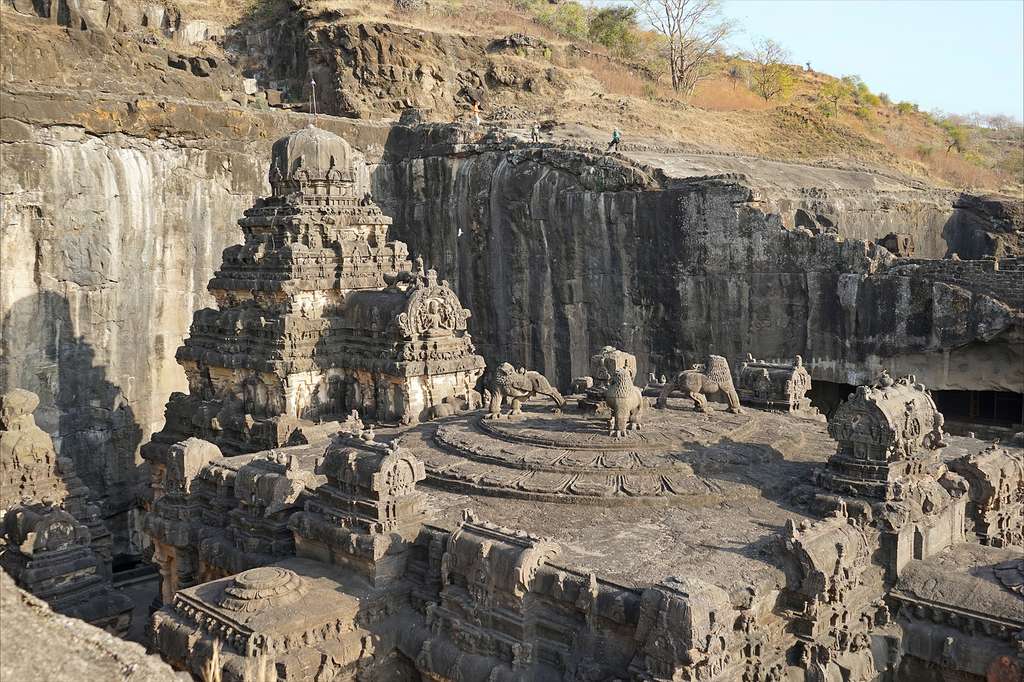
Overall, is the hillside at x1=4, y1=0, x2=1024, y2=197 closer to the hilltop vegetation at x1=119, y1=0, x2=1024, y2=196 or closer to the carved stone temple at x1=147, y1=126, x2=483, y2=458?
the hilltop vegetation at x1=119, y1=0, x2=1024, y2=196

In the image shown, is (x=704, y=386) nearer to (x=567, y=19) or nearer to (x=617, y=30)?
(x=617, y=30)

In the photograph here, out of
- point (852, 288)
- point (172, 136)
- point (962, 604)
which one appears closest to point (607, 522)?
point (962, 604)

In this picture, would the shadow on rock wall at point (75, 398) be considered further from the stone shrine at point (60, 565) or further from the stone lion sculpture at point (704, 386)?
the stone lion sculpture at point (704, 386)

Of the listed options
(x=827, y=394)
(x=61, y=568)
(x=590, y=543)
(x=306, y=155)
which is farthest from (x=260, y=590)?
(x=827, y=394)

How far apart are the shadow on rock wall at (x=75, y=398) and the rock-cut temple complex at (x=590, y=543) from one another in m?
5.39

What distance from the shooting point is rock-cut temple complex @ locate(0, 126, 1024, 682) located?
992 centimetres

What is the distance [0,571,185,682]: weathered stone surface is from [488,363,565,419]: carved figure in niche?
32.4 feet

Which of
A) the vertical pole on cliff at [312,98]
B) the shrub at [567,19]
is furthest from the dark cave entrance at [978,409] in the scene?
the shrub at [567,19]

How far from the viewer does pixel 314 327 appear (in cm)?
1888

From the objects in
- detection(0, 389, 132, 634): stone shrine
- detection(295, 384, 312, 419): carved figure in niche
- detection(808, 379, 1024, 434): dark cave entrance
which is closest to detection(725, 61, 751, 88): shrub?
detection(808, 379, 1024, 434): dark cave entrance

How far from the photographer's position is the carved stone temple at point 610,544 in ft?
32.4

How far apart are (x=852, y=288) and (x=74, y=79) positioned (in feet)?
70.4

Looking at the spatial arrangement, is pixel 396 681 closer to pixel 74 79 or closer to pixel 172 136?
pixel 172 136

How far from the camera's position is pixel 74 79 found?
2525 cm
